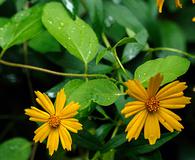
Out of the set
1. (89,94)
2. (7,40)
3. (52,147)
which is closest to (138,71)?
(89,94)

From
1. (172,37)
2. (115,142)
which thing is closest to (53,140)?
(115,142)

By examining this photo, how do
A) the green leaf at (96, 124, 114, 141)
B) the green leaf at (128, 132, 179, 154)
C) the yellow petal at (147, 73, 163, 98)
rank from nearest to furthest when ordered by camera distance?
the yellow petal at (147, 73, 163, 98)
the green leaf at (128, 132, 179, 154)
the green leaf at (96, 124, 114, 141)

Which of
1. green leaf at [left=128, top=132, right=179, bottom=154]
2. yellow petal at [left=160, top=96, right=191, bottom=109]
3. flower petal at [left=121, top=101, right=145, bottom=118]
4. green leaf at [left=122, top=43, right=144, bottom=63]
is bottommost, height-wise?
green leaf at [left=128, top=132, right=179, bottom=154]

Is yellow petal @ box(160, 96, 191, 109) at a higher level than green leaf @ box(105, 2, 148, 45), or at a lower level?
lower

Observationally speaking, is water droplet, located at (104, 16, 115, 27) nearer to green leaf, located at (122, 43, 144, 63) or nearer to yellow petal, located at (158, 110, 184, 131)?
green leaf, located at (122, 43, 144, 63)

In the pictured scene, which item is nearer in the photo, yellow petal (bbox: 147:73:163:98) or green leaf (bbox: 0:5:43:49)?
yellow petal (bbox: 147:73:163:98)

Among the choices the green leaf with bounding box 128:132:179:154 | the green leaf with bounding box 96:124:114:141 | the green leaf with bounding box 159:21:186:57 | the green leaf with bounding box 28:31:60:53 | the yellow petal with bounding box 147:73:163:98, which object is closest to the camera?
the yellow petal with bounding box 147:73:163:98

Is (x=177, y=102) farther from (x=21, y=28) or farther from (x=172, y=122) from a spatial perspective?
(x=21, y=28)

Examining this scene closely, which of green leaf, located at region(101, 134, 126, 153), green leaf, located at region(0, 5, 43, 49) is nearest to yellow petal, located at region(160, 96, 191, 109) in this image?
green leaf, located at region(101, 134, 126, 153)
